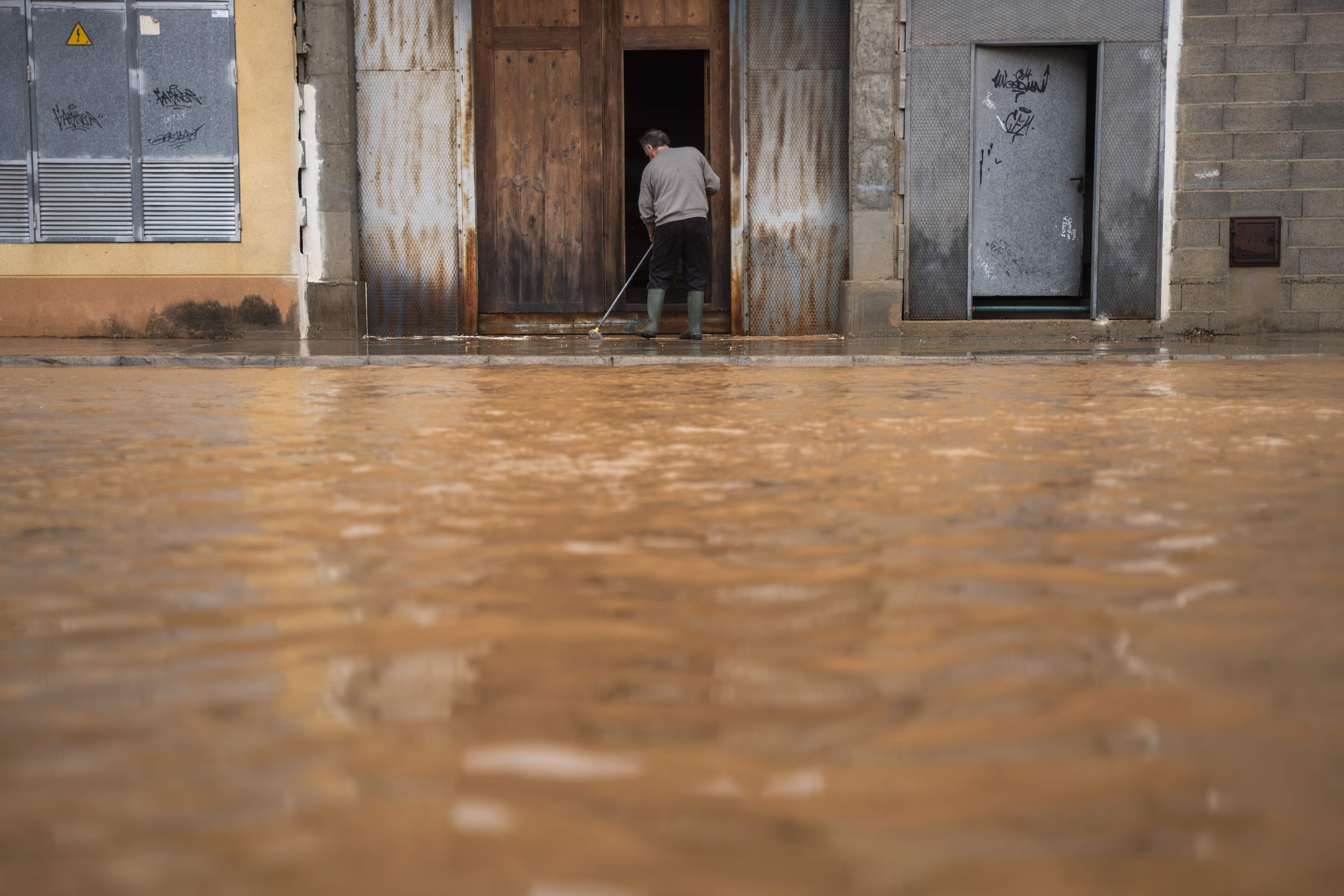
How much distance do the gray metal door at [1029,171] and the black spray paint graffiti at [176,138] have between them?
256 inches

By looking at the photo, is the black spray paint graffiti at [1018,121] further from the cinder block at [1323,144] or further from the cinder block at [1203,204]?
the cinder block at [1323,144]

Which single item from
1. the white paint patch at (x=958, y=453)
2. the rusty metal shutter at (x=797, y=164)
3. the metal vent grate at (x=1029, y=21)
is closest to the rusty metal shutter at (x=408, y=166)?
the rusty metal shutter at (x=797, y=164)

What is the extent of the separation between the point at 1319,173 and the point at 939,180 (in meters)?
3.09

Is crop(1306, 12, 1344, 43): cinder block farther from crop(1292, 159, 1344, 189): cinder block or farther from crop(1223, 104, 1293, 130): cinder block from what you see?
crop(1292, 159, 1344, 189): cinder block

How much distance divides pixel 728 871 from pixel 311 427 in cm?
350

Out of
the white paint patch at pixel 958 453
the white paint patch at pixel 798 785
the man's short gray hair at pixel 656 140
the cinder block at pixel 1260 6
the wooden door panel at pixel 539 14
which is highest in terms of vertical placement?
the wooden door panel at pixel 539 14

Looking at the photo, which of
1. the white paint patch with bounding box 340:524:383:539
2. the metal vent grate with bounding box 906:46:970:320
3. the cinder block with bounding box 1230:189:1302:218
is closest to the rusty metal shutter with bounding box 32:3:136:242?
the metal vent grate with bounding box 906:46:970:320

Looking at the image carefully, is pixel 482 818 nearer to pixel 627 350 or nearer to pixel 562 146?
pixel 627 350

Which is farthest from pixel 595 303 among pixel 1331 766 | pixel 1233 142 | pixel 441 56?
pixel 1331 766

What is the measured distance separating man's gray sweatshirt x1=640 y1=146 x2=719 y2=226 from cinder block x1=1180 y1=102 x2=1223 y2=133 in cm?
395

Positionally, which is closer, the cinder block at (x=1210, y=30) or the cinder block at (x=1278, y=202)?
the cinder block at (x=1210, y=30)

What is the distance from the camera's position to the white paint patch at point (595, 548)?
2.12m

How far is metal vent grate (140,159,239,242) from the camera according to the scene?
37.9 feet

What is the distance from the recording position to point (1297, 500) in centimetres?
259
